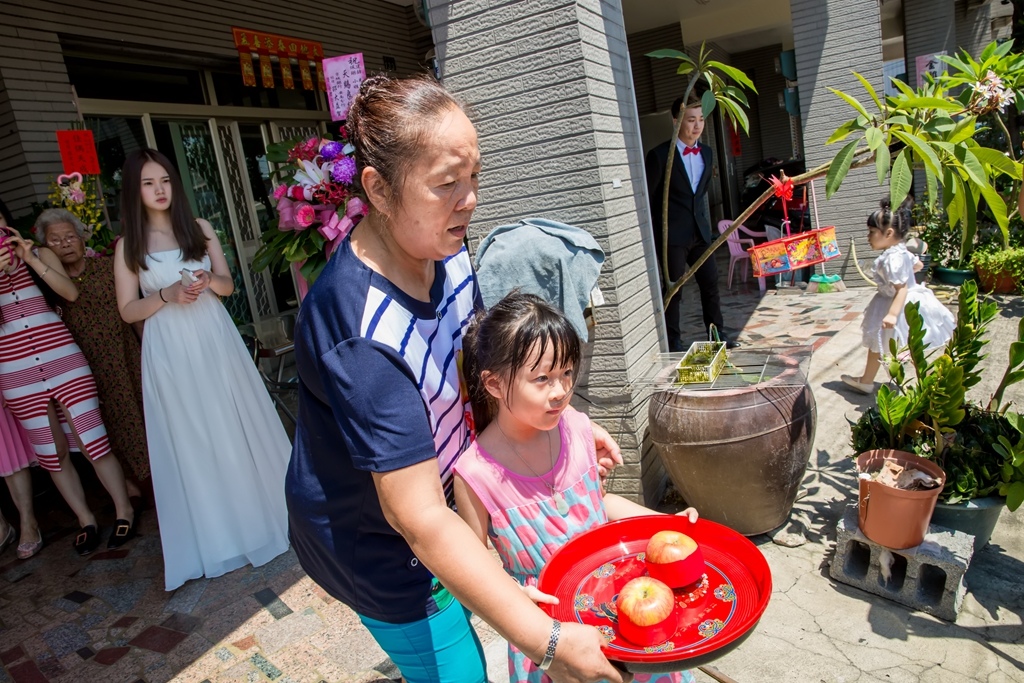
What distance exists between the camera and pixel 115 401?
14.6 ft

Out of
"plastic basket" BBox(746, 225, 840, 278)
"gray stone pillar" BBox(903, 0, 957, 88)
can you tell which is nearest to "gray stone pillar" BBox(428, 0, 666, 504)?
"plastic basket" BBox(746, 225, 840, 278)

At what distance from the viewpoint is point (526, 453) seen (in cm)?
176

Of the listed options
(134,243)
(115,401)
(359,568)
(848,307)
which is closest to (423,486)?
(359,568)

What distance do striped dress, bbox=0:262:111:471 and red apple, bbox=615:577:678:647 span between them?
400cm

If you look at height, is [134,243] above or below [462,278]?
above

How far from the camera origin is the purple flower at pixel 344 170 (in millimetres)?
3089

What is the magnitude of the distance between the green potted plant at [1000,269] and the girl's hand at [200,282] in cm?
749

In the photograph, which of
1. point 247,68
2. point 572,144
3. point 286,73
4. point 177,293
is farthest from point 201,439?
point 286,73

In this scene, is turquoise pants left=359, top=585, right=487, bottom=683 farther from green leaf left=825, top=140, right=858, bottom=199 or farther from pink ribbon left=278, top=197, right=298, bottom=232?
pink ribbon left=278, top=197, right=298, bottom=232

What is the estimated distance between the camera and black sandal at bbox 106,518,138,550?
4184 millimetres

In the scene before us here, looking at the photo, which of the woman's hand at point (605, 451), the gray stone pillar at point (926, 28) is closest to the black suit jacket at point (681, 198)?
the woman's hand at point (605, 451)

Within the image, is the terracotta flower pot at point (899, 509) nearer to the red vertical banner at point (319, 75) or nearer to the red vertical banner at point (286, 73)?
the red vertical banner at point (286, 73)

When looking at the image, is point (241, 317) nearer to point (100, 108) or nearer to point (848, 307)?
point (100, 108)

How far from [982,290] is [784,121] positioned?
12.8 metres
